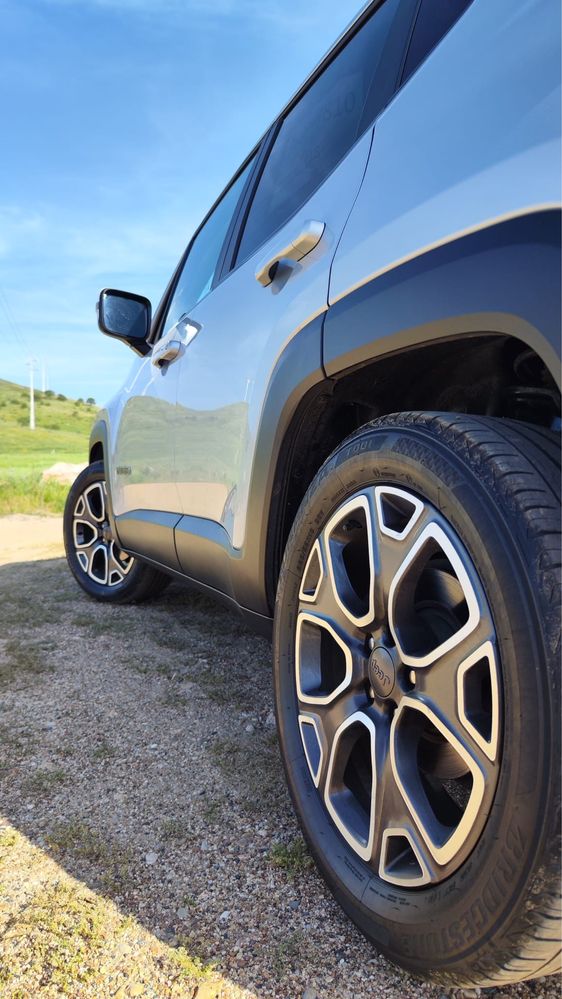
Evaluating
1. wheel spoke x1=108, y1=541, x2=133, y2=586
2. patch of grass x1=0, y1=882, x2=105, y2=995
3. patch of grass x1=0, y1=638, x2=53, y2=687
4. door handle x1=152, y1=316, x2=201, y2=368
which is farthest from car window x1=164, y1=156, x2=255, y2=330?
patch of grass x1=0, y1=882, x2=105, y2=995

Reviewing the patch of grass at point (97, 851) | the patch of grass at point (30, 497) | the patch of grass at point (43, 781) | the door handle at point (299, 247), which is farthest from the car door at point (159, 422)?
the patch of grass at point (30, 497)

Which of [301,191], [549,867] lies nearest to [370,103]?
[301,191]

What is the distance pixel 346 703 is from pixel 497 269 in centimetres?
82

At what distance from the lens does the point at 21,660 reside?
2777 millimetres

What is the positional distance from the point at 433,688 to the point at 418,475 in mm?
344

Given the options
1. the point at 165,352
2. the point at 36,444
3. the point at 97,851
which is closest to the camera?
the point at 97,851

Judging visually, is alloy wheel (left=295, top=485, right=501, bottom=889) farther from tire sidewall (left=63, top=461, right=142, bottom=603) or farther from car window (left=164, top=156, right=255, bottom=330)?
tire sidewall (left=63, top=461, right=142, bottom=603)

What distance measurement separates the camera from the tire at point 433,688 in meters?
0.85

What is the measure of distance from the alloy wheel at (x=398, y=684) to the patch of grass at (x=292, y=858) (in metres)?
0.22

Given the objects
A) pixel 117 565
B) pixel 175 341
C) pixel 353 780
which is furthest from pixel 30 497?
pixel 353 780

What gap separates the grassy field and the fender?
4931mm

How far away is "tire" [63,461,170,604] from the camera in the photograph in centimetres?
367

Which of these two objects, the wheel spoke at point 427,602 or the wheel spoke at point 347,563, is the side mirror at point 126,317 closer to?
the wheel spoke at point 347,563

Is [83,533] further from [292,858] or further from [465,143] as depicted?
[465,143]
